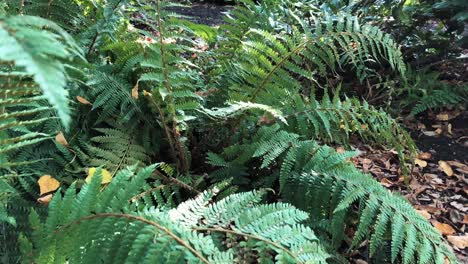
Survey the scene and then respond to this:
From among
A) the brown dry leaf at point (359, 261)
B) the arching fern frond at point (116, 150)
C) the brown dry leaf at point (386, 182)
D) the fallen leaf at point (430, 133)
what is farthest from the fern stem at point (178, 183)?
the fallen leaf at point (430, 133)

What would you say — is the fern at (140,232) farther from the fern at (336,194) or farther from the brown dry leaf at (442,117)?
the brown dry leaf at (442,117)

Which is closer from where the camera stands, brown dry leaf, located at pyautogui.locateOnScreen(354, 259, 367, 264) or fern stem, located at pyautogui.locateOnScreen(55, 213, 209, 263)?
fern stem, located at pyautogui.locateOnScreen(55, 213, 209, 263)

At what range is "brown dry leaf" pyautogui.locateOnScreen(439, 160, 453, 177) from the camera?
2460mm

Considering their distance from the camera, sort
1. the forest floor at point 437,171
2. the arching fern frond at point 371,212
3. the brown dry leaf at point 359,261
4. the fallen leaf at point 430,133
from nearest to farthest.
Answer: the arching fern frond at point 371,212, the brown dry leaf at point 359,261, the forest floor at point 437,171, the fallen leaf at point 430,133

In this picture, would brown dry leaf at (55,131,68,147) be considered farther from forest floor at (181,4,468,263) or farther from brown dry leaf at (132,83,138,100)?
forest floor at (181,4,468,263)

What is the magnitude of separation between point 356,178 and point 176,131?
720mm

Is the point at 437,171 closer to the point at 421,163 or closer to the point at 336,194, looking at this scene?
the point at 421,163

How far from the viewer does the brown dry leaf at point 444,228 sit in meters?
2.03

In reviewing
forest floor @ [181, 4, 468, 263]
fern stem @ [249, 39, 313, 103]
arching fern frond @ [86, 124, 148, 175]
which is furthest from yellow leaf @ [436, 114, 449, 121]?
arching fern frond @ [86, 124, 148, 175]

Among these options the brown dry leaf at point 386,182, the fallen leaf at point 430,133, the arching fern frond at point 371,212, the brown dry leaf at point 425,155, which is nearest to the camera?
the arching fern frond at point 371,212

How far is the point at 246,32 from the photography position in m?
2.19

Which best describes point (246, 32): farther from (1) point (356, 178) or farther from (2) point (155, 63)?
(1) point (356, 178)

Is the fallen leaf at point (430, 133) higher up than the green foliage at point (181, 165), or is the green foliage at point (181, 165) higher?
the green foliage at point (181, 165)

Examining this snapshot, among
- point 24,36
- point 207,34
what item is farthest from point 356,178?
point 207,34
